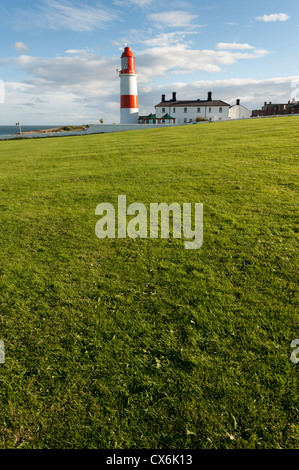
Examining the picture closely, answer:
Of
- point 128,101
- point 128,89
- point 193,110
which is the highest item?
point 193,110

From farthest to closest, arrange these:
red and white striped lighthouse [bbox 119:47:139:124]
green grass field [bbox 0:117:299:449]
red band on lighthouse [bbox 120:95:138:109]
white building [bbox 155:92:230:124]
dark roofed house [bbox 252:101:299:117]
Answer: white building [bbox 155:92:230:124], dark roofed house [bbox 252:101:299:117], red band on lighthouse [bbox 120:95:138:109], red and white striped lighthouse [bbox 119:47:139:124], green grass field [bbox 0:117:299:449]

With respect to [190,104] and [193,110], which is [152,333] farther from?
[190,104]

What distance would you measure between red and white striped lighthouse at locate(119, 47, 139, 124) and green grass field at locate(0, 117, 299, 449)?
5190cm

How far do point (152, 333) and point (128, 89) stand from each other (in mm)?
57722

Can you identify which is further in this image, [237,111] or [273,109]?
[237,111]

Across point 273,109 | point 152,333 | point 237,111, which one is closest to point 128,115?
point 237,111

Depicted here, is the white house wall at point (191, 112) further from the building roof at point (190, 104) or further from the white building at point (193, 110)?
the building roof at point (190, 104)

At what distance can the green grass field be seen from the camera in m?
3.20

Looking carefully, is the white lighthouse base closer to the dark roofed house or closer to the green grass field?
the dark roofed house

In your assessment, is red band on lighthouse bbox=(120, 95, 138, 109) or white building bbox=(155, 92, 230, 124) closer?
red band on lighthouse bbox=(120, 95, 138, 109)

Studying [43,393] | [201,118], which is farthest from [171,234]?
[201,118]

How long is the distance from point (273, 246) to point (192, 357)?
358cm

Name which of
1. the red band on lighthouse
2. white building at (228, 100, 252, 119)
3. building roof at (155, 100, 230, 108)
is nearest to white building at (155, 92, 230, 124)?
building roof at (155, 100, 230, 108)

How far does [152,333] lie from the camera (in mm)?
4359
